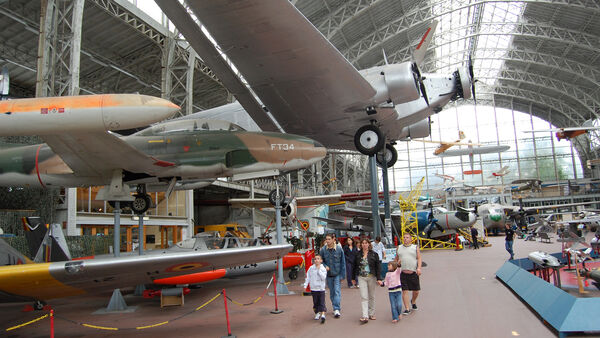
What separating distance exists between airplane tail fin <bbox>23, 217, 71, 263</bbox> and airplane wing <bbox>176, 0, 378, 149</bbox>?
555 centimetres

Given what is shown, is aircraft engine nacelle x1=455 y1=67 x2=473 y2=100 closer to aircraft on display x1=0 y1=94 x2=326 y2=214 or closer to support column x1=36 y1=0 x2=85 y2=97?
aircraft on display x1=0 y1=94 x2=326 y2=214

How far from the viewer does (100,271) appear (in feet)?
15.3

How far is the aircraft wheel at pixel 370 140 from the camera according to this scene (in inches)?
417

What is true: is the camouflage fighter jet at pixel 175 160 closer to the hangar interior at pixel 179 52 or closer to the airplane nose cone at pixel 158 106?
the hangar interior at pixel 179 52

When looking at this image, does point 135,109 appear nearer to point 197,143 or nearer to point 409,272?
point 197,143

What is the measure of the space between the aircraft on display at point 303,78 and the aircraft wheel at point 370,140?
3 cm

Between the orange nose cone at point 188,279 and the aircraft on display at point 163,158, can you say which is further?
the orange nose cone at point 188,279

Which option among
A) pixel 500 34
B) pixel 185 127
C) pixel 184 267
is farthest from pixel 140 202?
pixel 500 34

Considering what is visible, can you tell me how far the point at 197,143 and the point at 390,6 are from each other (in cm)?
2748

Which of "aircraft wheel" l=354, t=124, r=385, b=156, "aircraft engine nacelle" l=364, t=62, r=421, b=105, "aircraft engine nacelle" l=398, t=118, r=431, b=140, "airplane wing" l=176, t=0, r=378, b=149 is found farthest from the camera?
"aircraft engine nacelle" l=398, t=118, r=431, b=140

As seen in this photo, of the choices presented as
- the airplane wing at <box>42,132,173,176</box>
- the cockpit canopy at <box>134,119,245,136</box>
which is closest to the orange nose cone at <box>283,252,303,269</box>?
the cockpit canopy at <box>134,119,245,136</box>

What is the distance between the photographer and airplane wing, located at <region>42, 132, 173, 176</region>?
25.9 ft

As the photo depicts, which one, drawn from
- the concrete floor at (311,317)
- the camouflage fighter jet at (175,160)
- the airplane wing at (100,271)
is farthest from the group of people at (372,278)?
the camouflage fighter jet at (175,160)

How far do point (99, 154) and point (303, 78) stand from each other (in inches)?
196
